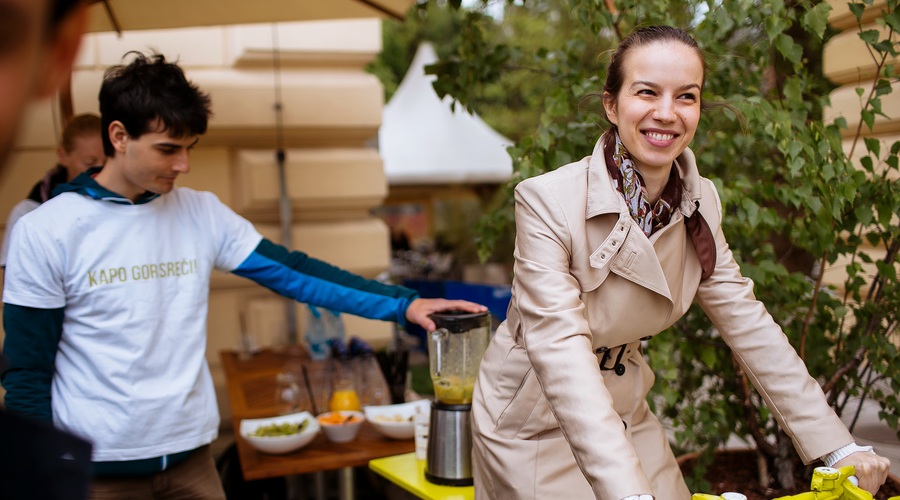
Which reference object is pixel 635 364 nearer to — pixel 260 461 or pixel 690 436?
pixel 690 436

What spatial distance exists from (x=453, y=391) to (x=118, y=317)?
96 centimetres

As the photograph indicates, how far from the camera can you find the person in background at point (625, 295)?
176 centimetres

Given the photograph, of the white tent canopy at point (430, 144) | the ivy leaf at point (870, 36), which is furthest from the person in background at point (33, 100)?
the white tent canopy at point (430, 144)

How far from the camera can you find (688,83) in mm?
1836

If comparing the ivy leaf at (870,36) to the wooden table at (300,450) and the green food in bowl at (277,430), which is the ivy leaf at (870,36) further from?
the green food in bowl at (277,430)

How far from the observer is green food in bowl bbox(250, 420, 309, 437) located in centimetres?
301

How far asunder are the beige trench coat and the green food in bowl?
3.64 ft

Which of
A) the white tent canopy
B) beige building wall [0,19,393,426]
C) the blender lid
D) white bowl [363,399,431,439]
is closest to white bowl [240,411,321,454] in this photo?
white bowl [363,399,431,439]

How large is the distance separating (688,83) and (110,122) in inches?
61.7

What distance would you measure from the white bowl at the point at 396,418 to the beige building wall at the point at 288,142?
230 cm

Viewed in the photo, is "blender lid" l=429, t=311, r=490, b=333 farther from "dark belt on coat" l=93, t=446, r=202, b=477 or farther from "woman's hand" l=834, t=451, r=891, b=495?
"woman's hand" l=834, t=451, r=891, b=495

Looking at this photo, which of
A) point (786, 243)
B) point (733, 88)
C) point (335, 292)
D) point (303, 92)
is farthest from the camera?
point (303, 92)

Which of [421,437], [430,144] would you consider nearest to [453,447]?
[421,437]

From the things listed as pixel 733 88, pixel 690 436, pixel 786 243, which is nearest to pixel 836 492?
pixel 690 436
